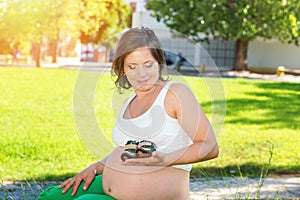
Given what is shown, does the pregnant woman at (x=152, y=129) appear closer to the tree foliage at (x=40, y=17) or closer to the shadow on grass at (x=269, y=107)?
the shadow on grass at (x=269, y=107)

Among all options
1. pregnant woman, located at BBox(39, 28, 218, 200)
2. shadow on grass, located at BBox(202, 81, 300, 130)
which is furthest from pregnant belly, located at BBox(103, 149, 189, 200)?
shadow on grass, located at BBox(202, 81, 300, 130)

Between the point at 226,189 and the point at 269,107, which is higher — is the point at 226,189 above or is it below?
above

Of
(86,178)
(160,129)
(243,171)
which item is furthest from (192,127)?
(243,171)

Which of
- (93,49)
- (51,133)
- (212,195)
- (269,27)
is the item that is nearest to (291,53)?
(269,27)

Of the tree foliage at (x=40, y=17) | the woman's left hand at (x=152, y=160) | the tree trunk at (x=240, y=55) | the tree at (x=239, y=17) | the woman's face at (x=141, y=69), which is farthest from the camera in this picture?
the tree foliage at (x=40, y=17)

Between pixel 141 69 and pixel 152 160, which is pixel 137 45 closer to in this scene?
pixel 141 69

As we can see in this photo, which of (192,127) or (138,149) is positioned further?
(192,127)

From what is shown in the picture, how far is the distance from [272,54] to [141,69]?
30058 mm

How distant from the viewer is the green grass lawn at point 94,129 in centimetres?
277

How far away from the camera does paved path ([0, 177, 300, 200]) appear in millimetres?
5121

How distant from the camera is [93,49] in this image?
2869 millimetres

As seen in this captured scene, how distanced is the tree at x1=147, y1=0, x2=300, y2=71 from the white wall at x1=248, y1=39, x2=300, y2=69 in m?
5.39

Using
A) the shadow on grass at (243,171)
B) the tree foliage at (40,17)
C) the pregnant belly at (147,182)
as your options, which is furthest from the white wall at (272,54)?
the pregnant belly at (147,182)

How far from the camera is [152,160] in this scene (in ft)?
8.13
